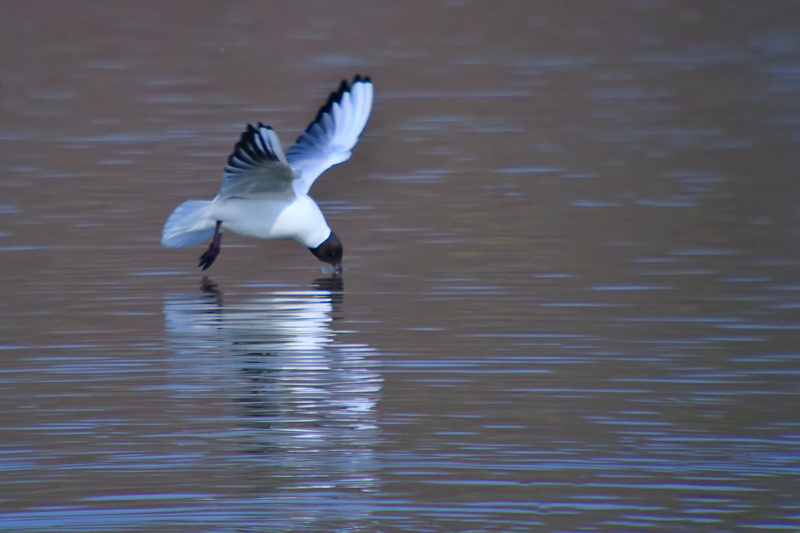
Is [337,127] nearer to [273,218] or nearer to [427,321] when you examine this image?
[273,218]

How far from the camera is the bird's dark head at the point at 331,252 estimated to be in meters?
7.65

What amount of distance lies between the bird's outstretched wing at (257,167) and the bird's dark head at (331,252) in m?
0.39

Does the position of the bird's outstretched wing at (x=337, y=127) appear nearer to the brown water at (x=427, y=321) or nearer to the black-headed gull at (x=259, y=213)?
the black-headed gull at (x=259, y=213)

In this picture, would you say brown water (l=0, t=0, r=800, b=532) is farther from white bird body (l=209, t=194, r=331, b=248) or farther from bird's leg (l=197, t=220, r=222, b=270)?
white bird body (l=209, t=194, r=331, b=248)

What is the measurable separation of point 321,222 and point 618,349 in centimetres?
236

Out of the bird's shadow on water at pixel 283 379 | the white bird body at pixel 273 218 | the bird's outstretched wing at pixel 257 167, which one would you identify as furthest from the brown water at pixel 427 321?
the bird's outstretched wing at pixel 257 167

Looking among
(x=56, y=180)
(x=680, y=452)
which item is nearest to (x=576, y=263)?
(x=680, y=452)

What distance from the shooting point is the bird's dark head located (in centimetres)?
765

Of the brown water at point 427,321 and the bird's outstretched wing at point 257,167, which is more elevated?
the bird's outstretched wing at point 257,167

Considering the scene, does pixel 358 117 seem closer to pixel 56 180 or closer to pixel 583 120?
pixel 56 180

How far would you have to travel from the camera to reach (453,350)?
613 centimetres

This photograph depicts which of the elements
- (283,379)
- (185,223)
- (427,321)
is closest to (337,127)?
(185,223)

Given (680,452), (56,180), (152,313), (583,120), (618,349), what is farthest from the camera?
(583,120)

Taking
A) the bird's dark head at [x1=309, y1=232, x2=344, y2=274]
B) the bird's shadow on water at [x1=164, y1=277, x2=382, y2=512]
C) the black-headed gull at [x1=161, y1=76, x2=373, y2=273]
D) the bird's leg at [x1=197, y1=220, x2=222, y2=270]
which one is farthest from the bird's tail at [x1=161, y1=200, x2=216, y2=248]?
the bird's dark head at [x1=309, y1=232, x2=344, y2=274]
